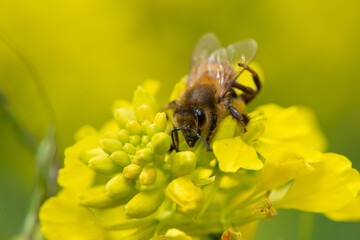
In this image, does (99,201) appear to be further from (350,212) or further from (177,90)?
(350,212)

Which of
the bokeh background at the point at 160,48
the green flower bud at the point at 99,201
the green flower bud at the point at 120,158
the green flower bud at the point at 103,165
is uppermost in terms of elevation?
the green flower bud at the point at 120,158

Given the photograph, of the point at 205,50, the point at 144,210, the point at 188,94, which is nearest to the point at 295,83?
the point at 205,50

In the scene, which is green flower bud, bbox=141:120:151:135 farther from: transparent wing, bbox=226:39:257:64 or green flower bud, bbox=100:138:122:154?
transparent wing, bbox=226:39:257:64

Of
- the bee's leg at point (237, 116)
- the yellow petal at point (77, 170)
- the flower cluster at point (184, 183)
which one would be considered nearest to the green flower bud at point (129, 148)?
the flower cluster at point (184, 183)

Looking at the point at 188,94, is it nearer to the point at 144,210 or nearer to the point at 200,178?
the point at 200,178

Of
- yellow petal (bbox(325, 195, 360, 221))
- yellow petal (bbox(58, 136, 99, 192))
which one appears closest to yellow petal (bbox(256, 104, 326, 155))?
yellow petal (bbox(325, 195, 360, 221))

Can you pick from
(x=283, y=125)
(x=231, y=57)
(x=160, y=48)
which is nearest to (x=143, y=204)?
(x=283, y=125)

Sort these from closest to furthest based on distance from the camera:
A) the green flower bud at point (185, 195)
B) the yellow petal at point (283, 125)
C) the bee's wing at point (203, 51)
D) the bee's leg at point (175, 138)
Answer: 1. the green flower bud at point (185, 195)
2. the bee's leg at point (175, 138)
3. the yellow petal at point (283, 125)
4. the bee's wing at point (203, 51)

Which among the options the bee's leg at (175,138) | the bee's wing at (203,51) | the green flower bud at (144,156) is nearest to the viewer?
the green flower bud at (144,156)

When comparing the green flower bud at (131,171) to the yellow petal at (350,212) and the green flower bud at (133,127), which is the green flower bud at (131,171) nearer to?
the green flower bud at (133,127)
